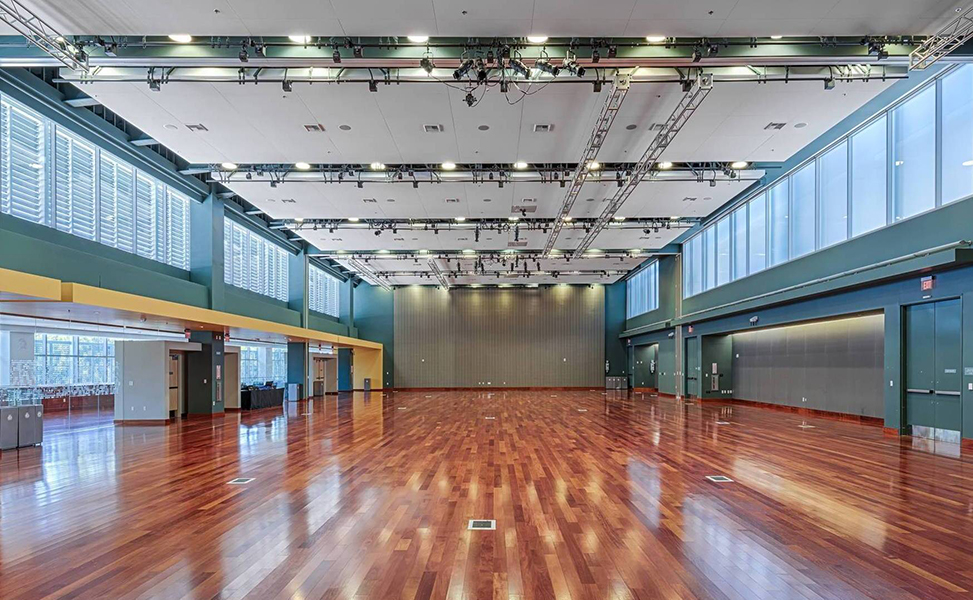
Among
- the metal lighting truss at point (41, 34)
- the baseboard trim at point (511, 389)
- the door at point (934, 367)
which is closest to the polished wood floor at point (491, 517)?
the door at point (934, 367)

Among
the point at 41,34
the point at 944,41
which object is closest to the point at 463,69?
the point at 41,34

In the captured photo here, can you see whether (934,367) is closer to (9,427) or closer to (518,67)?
(518,67)

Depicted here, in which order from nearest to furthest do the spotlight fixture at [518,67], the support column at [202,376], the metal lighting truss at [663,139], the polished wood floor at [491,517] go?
the polished wood floor at [491,517]
the spotlight fixture at [518,67]
the metal lighting truss at [663,139]
the support column at [202,376]

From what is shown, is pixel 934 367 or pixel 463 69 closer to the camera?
pixel 463 69

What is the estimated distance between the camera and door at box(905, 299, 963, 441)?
1085 centimetres

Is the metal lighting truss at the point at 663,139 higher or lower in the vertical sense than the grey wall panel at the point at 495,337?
higher

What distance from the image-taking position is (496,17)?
7.85 m

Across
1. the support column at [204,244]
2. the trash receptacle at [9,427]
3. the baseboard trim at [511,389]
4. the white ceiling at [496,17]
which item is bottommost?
the baseboard trim at [511,389]

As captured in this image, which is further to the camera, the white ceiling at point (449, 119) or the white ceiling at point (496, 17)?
the white ceiling at point (449, 119)

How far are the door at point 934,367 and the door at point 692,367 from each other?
11677mm

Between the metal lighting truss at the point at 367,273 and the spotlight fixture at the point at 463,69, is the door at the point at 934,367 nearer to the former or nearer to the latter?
the spotlight fixture at the point at 463,69

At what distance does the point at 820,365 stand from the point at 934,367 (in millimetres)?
5499

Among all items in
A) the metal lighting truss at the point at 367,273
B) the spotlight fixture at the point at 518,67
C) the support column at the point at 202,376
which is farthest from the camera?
the metal lighting truss at the point at 367,273

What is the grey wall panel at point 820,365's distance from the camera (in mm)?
14797
